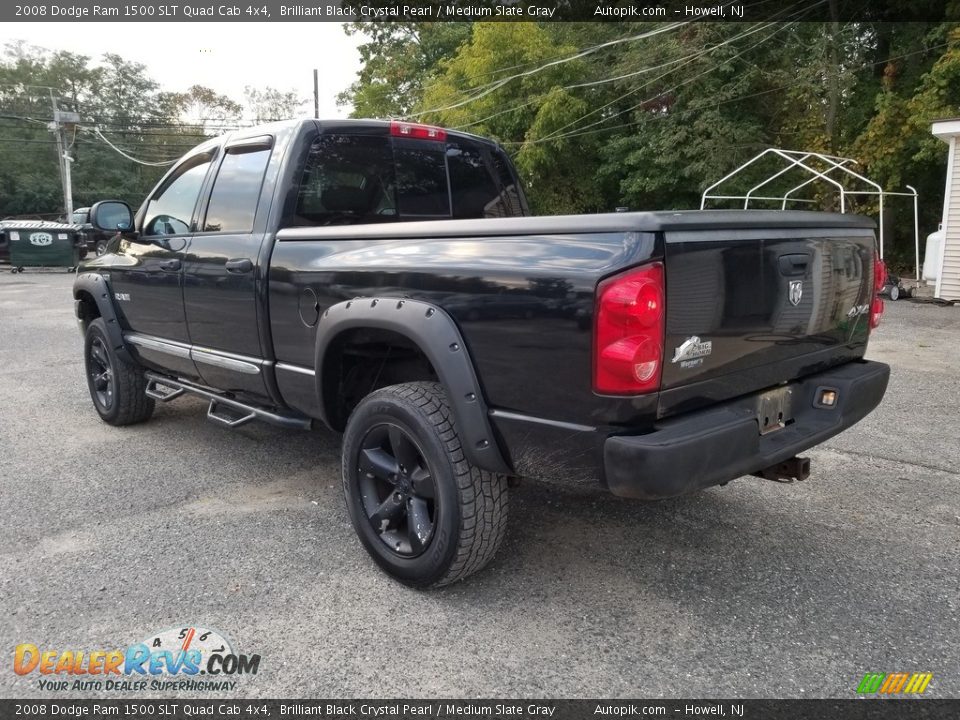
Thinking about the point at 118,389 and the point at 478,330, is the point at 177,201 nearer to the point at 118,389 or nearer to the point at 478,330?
the point at 118,389

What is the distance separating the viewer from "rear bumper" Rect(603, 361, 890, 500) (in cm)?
215

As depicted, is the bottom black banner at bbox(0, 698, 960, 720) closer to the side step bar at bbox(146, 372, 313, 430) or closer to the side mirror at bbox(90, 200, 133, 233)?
the side step bar at bbox(146, 372, 313, 430)

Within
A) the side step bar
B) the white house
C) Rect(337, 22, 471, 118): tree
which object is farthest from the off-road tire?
Rect(337, 22, 471, 118): tree

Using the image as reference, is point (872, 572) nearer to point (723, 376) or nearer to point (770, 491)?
point (770, 491)

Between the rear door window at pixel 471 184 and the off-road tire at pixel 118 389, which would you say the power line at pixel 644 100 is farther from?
the off-road tire at pixel 118 389

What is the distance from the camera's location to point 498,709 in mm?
2197

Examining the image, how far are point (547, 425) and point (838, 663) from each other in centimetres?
129

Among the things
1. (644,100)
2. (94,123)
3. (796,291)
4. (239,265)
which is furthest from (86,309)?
(94,123)

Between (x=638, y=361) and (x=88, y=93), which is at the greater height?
(x=88, y=93)

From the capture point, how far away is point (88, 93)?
4975cm

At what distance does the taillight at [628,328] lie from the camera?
2127 mm

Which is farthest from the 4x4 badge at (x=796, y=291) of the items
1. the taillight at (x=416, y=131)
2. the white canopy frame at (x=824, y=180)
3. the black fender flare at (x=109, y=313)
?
the white canopy frame at (x=824, y=180)

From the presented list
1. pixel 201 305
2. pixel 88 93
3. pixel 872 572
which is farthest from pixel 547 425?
pixel 88 93

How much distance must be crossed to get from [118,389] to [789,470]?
4467 mm
